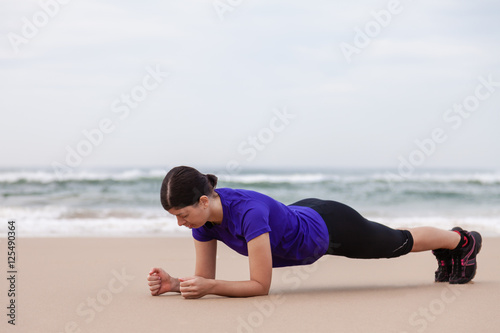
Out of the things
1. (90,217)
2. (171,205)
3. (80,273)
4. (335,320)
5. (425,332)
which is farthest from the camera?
(90,217)

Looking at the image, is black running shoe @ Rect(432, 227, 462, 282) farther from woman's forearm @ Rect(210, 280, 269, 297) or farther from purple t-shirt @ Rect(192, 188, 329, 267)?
woman's forearm @ Rect(210, 280, 269, 297)

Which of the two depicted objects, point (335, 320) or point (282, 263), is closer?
point (335, 320)

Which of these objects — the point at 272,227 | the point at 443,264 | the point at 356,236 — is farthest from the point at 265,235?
the point at 443,264

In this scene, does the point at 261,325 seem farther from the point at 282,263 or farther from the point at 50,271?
the point at 50,271

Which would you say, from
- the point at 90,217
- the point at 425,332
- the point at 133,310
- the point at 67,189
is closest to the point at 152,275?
the point at 133,310

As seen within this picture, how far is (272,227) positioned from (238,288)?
0.41 metres

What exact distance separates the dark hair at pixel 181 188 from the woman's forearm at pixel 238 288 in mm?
547

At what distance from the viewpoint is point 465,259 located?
384 cm

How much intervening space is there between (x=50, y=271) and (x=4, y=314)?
4.90 ft

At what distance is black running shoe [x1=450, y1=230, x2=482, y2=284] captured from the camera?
3.81m

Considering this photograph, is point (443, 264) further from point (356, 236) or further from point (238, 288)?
point (238, 288)

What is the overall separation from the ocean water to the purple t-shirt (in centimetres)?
458

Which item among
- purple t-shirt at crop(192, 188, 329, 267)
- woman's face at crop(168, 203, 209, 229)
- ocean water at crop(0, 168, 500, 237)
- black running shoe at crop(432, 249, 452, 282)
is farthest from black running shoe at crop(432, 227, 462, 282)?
ocean water at crop(0, 168, 500, 237)

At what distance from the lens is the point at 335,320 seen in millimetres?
2883
